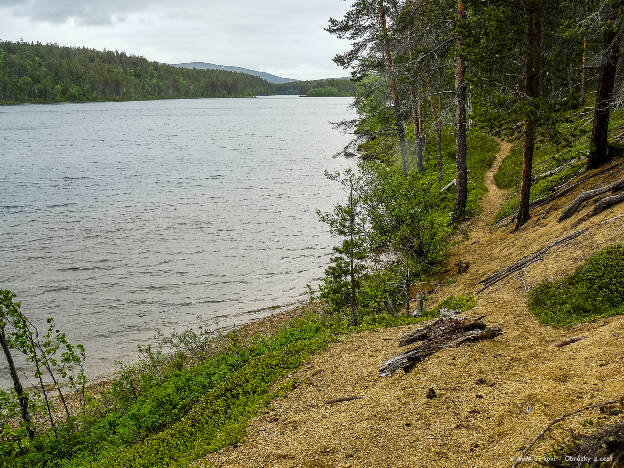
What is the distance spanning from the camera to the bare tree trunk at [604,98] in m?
15.1

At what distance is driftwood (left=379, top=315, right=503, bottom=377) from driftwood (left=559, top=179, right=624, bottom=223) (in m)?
7.81

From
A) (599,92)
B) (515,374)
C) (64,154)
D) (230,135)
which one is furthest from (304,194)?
(230,135)

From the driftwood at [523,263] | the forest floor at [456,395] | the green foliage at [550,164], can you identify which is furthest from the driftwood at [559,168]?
the forest floor at [456,395]

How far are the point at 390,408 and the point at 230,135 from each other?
10464 cm

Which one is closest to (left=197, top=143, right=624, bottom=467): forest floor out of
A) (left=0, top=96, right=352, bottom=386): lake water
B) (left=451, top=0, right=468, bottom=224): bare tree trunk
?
(left=451, top=0, right=468, bottom=224): bare tree trunk

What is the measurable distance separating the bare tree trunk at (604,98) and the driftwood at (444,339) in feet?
36.6

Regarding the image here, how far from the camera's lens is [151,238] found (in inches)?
1323

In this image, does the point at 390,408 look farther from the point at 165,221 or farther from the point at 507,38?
the point at 165,221

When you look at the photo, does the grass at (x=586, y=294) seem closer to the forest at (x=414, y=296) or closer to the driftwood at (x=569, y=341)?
the forest at (x=414, y=296)

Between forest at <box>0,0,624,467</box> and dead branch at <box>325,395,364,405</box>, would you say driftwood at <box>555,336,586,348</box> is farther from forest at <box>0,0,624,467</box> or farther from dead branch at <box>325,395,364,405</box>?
dead branch at <box>325,395,364,405</box>

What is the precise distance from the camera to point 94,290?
25562 millimetres

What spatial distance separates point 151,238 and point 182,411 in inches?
934

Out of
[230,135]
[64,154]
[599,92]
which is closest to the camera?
[599,92]

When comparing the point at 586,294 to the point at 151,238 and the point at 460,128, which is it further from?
the point at 151,238
